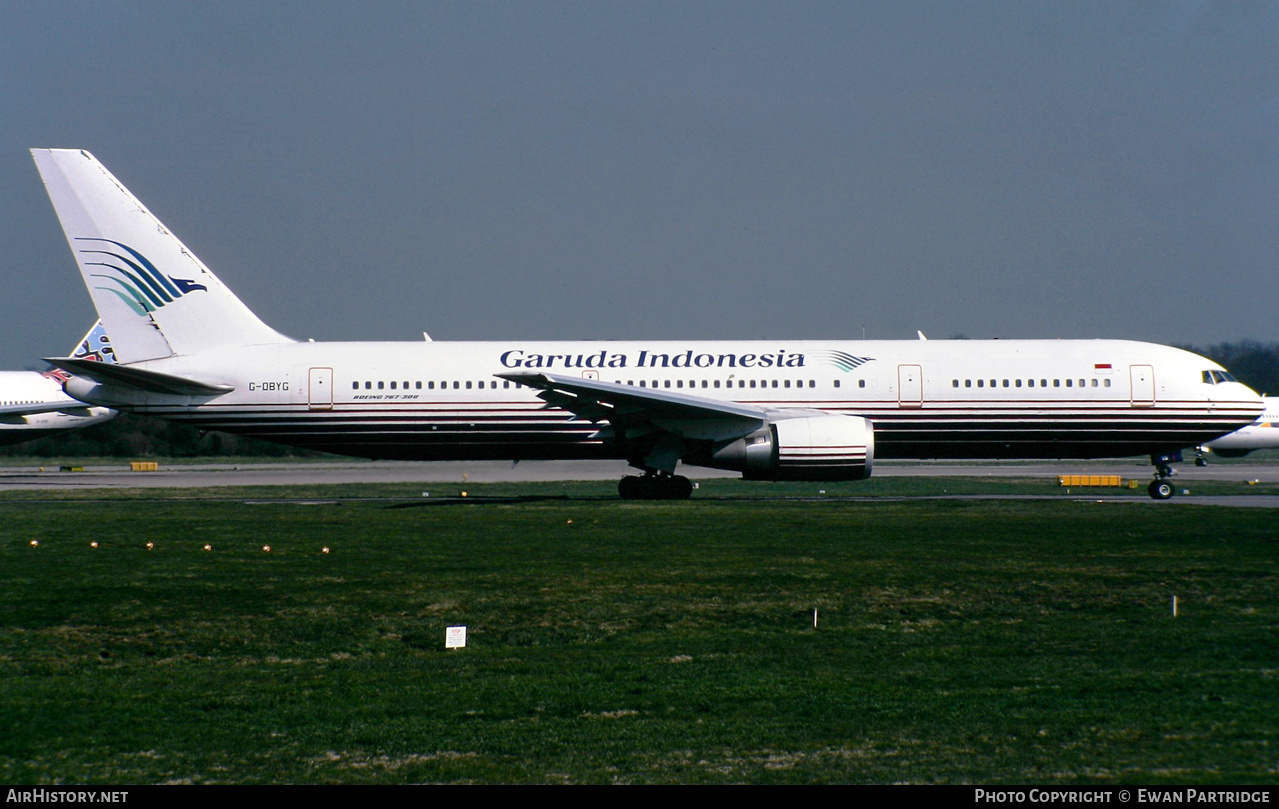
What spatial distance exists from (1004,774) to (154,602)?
31.0ft

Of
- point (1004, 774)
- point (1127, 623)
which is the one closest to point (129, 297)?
point (1127, 623)

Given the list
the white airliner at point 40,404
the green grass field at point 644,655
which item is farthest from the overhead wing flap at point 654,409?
the white airliner at point 40,404

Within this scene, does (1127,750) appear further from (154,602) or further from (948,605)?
(154,602)

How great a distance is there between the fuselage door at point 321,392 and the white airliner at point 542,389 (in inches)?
1.3

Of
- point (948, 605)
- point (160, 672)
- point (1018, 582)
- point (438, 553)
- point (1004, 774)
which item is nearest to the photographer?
point (1004, 774)

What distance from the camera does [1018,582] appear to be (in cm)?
1359

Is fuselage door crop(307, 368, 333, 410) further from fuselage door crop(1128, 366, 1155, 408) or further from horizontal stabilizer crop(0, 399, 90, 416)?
horizontal stabilizer crop(0, 399, 90, 416)

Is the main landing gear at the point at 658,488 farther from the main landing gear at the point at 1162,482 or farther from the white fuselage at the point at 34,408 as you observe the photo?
the white fuselage at the point at 34,408

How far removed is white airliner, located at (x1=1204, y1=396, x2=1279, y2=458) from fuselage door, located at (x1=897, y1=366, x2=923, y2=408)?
105ft

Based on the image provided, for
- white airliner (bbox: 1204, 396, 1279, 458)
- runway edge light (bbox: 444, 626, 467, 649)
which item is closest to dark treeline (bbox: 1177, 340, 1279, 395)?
white airliner (bbox: 1204, 396, 1279, 458)

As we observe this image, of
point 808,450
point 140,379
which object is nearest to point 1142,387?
point 808,450

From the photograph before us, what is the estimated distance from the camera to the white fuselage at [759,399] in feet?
89.2

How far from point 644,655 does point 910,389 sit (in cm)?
1854

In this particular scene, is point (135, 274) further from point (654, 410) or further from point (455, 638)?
point (455, 638)
